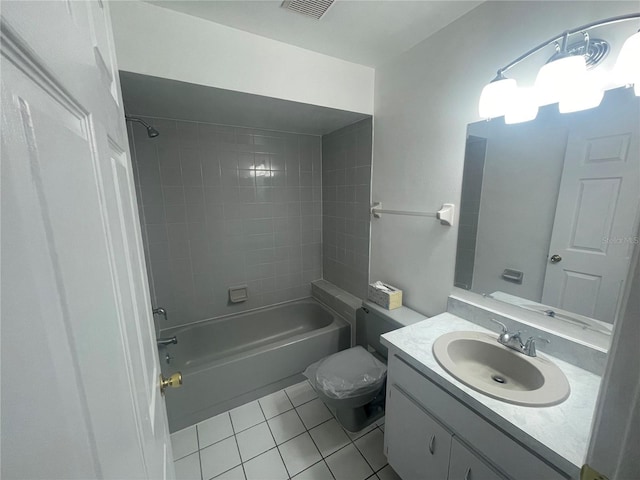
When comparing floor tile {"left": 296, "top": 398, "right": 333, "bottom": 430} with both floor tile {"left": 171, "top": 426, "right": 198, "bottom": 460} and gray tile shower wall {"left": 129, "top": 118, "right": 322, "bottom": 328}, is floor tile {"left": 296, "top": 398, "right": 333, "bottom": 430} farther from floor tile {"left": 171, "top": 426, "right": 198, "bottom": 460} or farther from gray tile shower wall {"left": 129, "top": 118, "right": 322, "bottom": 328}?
gray tile shower wall {"left": 129, "top": 118, "right": 322, "bottom": 328}

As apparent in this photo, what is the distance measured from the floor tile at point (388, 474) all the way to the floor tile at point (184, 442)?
3.68ft

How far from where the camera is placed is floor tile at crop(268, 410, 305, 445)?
5.31ft

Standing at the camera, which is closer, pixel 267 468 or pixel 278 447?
pixel 267 468

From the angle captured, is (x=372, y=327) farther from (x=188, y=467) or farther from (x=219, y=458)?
(x=188, y=467)

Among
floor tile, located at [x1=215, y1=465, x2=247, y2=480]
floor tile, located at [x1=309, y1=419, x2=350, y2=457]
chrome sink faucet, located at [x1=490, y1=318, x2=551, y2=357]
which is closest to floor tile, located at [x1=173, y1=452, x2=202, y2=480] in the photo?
floor tile, located at [x1=215, y1=465, x2=247, y2=480]

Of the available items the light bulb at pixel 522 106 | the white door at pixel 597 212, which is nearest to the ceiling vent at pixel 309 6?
the light bulb at pixel 522 106

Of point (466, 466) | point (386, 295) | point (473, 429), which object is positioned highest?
point (386, 295)

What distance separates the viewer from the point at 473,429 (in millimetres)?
902

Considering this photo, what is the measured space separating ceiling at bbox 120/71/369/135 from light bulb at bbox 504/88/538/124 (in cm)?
102

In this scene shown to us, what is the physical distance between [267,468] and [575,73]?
2.32 metres

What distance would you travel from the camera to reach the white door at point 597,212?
2.84 feet

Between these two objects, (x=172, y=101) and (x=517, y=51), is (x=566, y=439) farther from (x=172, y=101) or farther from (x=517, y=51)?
(x=172, y=101)

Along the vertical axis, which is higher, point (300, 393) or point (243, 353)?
point (243, 353)

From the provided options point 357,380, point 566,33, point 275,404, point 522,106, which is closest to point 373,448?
point 357,380
